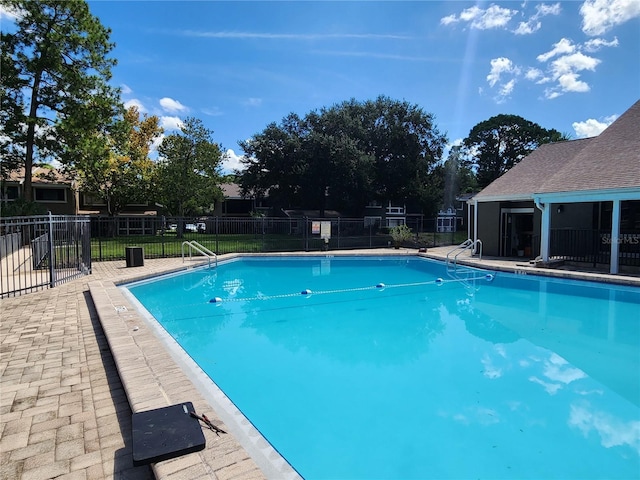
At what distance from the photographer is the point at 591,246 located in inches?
529

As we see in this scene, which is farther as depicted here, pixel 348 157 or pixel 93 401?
pixel 348 157

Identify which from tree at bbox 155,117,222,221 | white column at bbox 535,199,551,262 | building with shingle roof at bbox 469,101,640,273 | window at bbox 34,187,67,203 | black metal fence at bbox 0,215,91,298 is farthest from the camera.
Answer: window at bbox 34,187,67,203

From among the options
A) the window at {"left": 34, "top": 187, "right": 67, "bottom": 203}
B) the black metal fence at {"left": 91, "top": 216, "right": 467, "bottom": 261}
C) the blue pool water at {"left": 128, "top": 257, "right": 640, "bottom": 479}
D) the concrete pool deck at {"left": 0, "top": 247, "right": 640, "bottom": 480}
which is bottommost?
the blue pool water at {"left": 128, "top": 257, "right": 640, "bottom": 479}

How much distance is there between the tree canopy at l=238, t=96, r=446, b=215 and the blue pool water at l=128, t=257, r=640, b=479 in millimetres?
15135

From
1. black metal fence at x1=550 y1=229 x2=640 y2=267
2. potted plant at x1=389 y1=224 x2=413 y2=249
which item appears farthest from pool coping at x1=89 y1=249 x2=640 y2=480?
potted plant at x1=389 y1=224 x2=413 y2=249

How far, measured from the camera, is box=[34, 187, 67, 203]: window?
28016 mm

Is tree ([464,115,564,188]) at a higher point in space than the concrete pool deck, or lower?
higher

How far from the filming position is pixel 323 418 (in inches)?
154

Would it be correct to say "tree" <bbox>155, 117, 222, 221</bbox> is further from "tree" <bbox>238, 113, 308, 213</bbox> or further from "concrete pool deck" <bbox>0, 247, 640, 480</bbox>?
"concrete pool deck" <bbox>0, 247, 640, 480</bbox>

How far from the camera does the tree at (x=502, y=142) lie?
42625mm

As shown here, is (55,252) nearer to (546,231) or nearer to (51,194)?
(546,231)

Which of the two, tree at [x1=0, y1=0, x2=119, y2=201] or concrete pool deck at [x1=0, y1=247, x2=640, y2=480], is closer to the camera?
concrete pool deck at [x1=0, y1=247, x2=640, y2=480]

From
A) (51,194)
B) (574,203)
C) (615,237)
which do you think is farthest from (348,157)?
(51,194)

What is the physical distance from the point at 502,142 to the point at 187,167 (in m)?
36.3
